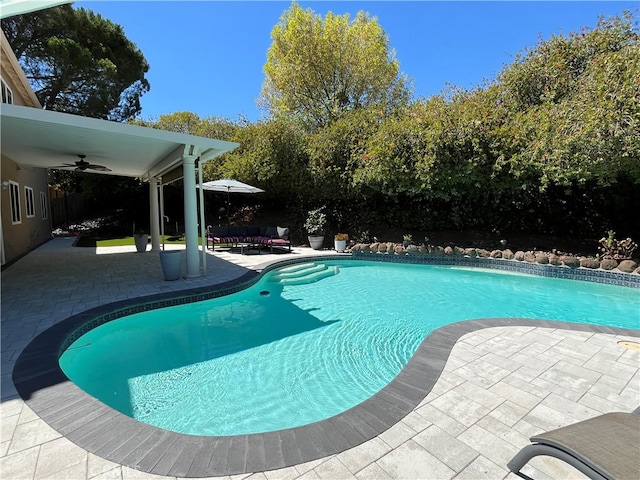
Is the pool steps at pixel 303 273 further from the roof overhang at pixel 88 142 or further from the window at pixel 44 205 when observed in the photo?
the window at pixel 44 205

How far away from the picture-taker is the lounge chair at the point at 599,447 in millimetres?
1562

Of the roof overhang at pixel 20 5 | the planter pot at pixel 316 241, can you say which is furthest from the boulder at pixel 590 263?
the roof overhang at pixel 20 5

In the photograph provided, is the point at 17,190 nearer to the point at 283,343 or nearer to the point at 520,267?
the point at 283,343

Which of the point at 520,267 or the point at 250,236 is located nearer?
the point at 520,267

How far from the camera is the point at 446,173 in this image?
12.0 m

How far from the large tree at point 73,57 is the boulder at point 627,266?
78.3ft

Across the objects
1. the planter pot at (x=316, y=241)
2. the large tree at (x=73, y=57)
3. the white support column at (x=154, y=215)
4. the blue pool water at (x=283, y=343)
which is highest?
the large tree at (x=73, y=57)

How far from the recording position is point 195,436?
2391 mm

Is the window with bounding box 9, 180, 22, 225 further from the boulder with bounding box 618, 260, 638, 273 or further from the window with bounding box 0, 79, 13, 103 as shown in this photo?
the boulder with bounding box 618, 260, 638, 273

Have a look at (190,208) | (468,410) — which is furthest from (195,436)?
(190,208)

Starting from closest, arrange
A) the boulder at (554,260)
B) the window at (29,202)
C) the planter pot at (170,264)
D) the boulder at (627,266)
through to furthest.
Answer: the planter pot at (170,264) < the boulder at (627,266) < the boulder at (554,260) < the window at (29,202)

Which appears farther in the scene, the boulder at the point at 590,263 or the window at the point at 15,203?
the window at the point at 15,203

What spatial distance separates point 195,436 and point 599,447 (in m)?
2.57

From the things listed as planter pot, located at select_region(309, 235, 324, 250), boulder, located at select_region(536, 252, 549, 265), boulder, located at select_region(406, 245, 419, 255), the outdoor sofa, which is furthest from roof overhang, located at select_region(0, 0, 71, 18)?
boulder, located at select_region(536, 252, 549, 265)
